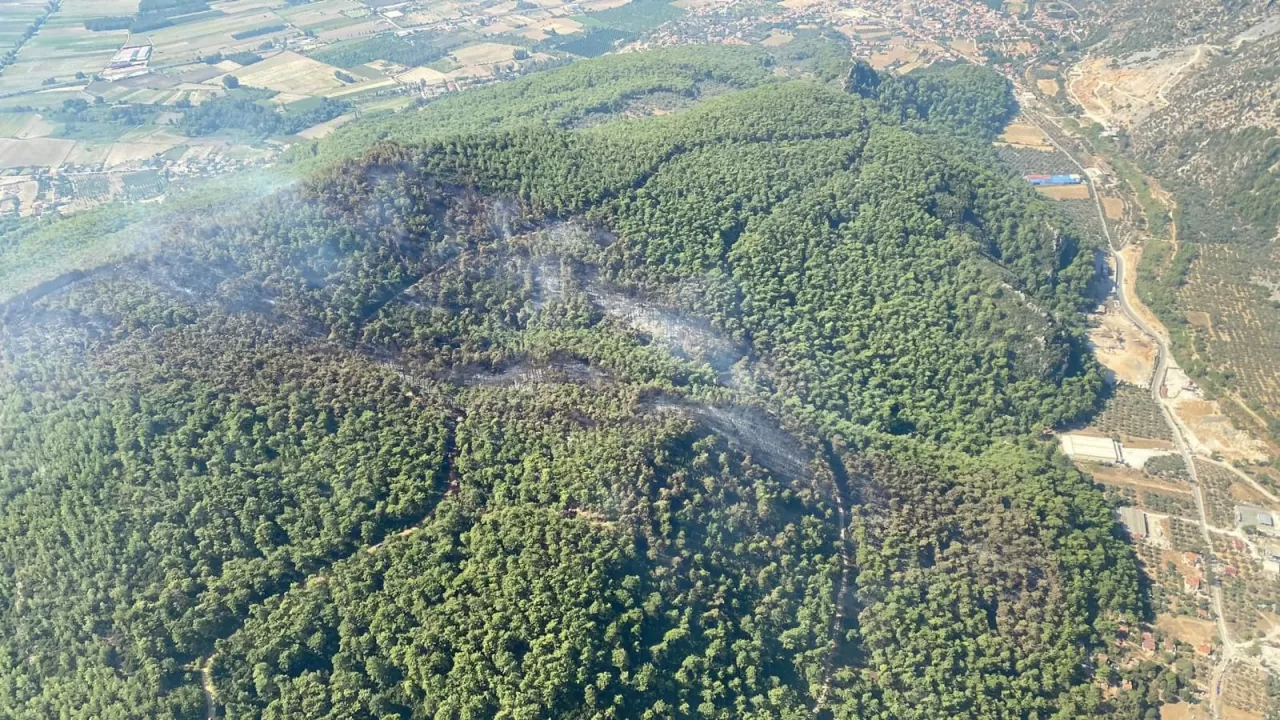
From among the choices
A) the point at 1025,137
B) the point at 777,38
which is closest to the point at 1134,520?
the point at 1025,137

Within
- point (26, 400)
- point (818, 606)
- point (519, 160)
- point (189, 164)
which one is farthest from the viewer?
point (189, 164)

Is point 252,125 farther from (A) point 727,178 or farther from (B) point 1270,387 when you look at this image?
(B) point 1270,387

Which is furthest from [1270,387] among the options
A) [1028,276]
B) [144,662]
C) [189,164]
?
[189,164]

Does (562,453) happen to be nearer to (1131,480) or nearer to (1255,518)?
(1131,480)

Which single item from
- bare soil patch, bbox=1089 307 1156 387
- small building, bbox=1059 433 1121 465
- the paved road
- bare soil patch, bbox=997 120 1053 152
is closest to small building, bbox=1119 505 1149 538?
the paved road

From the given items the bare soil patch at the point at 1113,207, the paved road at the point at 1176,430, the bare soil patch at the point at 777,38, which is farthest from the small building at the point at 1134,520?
the bare soil patch at the point at 777,38

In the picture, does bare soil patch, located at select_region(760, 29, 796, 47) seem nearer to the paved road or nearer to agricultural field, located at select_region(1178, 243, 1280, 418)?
the paved road

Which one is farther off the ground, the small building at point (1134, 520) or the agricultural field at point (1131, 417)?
the agricultural field at point (1131, 417)

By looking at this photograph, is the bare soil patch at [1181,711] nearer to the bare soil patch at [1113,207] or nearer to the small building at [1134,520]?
the small building at [1134,520]
